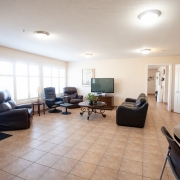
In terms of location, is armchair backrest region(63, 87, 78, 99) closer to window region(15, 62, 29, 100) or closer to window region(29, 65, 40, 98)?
window region(29, 65, 40, 98)

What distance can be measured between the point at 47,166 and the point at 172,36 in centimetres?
399

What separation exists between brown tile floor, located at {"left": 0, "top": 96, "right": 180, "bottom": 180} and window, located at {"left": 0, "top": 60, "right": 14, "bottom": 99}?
6.02ft

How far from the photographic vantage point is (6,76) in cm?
468

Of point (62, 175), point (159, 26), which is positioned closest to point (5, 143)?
point (62, 175)

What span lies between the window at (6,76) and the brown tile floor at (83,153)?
1835 millimetres

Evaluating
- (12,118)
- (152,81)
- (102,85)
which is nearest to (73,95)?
(102,85)

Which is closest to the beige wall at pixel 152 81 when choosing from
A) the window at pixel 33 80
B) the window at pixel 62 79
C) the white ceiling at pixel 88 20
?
the window at pixel 62 79

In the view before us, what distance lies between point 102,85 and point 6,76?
4.22m

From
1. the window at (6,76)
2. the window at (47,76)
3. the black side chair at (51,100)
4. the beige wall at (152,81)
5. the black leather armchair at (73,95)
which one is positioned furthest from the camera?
the beige wall at (152,81)

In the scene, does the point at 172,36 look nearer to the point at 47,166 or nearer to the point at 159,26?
the point at 159,26

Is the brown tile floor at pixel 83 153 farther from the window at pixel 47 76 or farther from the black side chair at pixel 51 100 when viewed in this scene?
the window at pixel 47 76

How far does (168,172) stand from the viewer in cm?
209

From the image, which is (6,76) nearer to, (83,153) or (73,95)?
(73,95)

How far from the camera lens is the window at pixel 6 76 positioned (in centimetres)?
455
